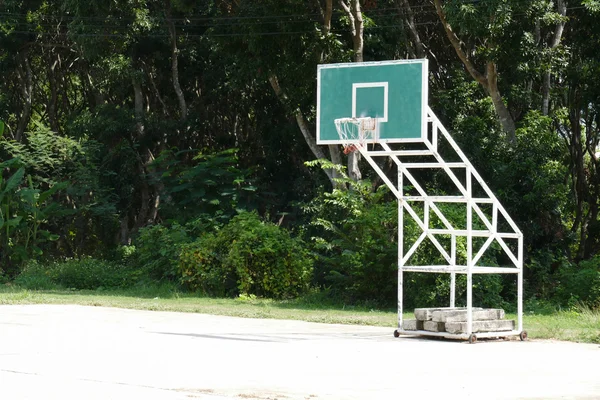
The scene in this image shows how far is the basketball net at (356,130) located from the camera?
570 inches

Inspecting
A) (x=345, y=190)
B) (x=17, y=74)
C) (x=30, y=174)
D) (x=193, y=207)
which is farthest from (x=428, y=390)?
(x=17, y=74)

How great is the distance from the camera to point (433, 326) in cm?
1439

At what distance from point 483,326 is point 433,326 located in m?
0.74

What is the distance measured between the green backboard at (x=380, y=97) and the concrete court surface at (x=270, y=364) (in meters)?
3.12

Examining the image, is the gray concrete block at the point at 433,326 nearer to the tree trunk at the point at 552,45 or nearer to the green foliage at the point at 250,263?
the green foliage at the point at 250,263

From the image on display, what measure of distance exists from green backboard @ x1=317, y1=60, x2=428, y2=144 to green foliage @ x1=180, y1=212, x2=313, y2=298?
847 cm

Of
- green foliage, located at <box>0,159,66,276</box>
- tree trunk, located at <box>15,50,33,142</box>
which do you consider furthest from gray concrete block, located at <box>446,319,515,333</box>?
tree trunk, located at <box>15,50,33,142</box>

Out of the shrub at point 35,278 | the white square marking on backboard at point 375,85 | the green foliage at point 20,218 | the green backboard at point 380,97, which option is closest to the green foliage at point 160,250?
the shrub at point 35,278

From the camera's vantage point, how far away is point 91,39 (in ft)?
94.4

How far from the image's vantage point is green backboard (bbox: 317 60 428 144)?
14.3m

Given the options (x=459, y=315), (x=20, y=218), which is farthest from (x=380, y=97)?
(x=20, y=218)

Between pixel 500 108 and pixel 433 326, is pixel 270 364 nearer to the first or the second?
pixel 433 326

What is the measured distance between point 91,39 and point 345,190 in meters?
9.89

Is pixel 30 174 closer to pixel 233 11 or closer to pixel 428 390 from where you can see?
pixel 233 11
